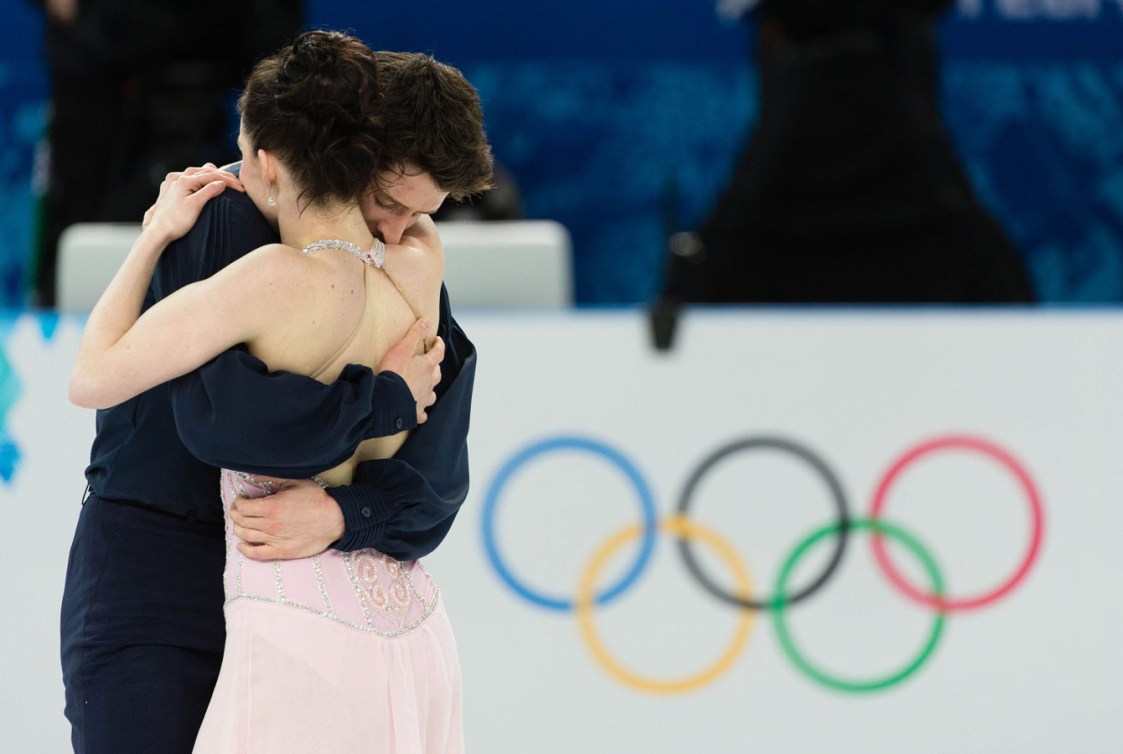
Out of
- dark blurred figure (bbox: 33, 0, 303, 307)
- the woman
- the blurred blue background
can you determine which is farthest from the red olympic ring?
the blurred blue background

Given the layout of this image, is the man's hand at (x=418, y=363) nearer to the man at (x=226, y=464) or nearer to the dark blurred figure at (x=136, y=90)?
the man at (x=226, y=464)

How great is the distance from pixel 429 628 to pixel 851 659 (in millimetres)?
1606

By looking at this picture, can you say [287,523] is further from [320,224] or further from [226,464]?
[320,224]

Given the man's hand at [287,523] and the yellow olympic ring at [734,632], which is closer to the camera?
the man's hand at [287,523]

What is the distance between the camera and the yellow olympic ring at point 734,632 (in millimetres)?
3385

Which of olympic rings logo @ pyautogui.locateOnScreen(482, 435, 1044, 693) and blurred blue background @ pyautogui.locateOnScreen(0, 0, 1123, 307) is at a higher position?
blurred blue background @ pyautogui.locateOnScreen(0, 0, 1123, 307)

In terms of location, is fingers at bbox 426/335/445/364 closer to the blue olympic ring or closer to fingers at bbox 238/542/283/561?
fingers at bbox 238/542/283/561

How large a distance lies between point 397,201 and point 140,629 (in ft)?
2.26

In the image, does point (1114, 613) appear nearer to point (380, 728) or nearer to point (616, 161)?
point (380, 728)

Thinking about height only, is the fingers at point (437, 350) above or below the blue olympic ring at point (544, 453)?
above

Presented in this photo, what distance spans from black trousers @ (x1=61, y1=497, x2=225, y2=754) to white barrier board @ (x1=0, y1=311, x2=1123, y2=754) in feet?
4.32

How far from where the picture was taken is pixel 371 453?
2.10m

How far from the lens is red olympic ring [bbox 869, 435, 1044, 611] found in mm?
3439

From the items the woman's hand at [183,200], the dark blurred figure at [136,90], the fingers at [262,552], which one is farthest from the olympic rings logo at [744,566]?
the dark blurred figure at [136,90]
